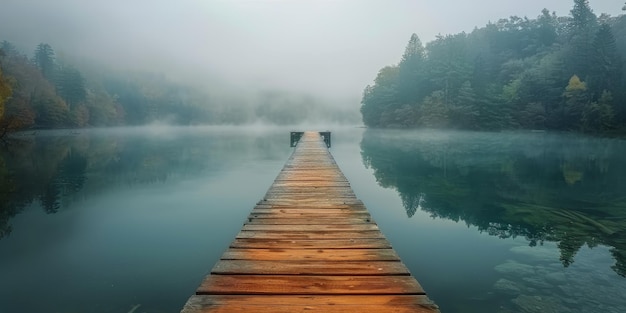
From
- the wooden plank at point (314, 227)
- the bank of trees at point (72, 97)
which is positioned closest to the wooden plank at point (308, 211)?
the wooden plank at point (314, 227)

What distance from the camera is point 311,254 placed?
4848mm

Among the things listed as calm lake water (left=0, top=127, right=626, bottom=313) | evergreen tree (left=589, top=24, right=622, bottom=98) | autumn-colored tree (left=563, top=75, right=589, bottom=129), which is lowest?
calm lake water (left=0, top=127, right=626, bottom=313)

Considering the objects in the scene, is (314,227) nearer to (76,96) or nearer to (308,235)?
(308,235)

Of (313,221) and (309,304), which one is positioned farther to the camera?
(313,221)

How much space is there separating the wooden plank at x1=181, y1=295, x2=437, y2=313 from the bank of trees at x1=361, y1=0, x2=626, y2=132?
6671cm

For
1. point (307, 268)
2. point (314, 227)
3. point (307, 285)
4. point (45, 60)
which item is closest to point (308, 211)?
point (314, 227)

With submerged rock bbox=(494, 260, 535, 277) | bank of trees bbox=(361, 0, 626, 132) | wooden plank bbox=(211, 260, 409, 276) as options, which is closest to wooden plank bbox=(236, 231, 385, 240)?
wooden plank bbox=(211, 260, 409, 276)

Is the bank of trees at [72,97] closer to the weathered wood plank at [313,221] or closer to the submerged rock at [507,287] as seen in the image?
the weathered wood plank at [313,221]

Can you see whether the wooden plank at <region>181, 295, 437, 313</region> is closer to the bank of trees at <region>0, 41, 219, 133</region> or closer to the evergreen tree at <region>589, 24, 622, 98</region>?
the bank of trees at <region>0, 41, 219, 133</region>

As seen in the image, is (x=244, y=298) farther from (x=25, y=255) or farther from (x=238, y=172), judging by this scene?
(x=238, y=172)

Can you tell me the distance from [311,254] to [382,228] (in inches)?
300

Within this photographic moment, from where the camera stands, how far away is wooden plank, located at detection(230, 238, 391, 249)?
5.16 meters

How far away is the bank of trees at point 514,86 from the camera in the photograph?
5934 centimetres

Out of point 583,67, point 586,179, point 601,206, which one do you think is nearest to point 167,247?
point 601,206
